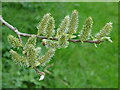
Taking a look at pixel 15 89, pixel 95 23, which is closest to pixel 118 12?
pixel 95 23

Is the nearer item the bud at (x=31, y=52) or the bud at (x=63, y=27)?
the bud at (x=31, y=52)

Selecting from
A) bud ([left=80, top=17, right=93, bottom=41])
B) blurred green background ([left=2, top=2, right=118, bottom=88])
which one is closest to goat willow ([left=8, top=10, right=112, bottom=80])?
bud ([left=80, top=17, right=93, bottom=41])

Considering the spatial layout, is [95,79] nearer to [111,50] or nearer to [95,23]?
[111,50]

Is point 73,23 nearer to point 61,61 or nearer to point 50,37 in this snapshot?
point 50,37

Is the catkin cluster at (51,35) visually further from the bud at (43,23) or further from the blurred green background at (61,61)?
the blurred green background at (61,61)

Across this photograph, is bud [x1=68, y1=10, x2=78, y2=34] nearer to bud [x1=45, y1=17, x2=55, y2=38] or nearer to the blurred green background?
bud [x1=45, y1=17, x2=55, y2=38]

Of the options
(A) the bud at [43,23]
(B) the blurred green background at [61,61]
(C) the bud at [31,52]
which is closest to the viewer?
(C) the bud at [31,52]

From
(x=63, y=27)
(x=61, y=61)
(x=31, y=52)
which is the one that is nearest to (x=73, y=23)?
(x=63, y=27)

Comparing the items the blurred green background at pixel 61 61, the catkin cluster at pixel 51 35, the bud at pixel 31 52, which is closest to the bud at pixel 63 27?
the catkin cluster at pixel 51 35
